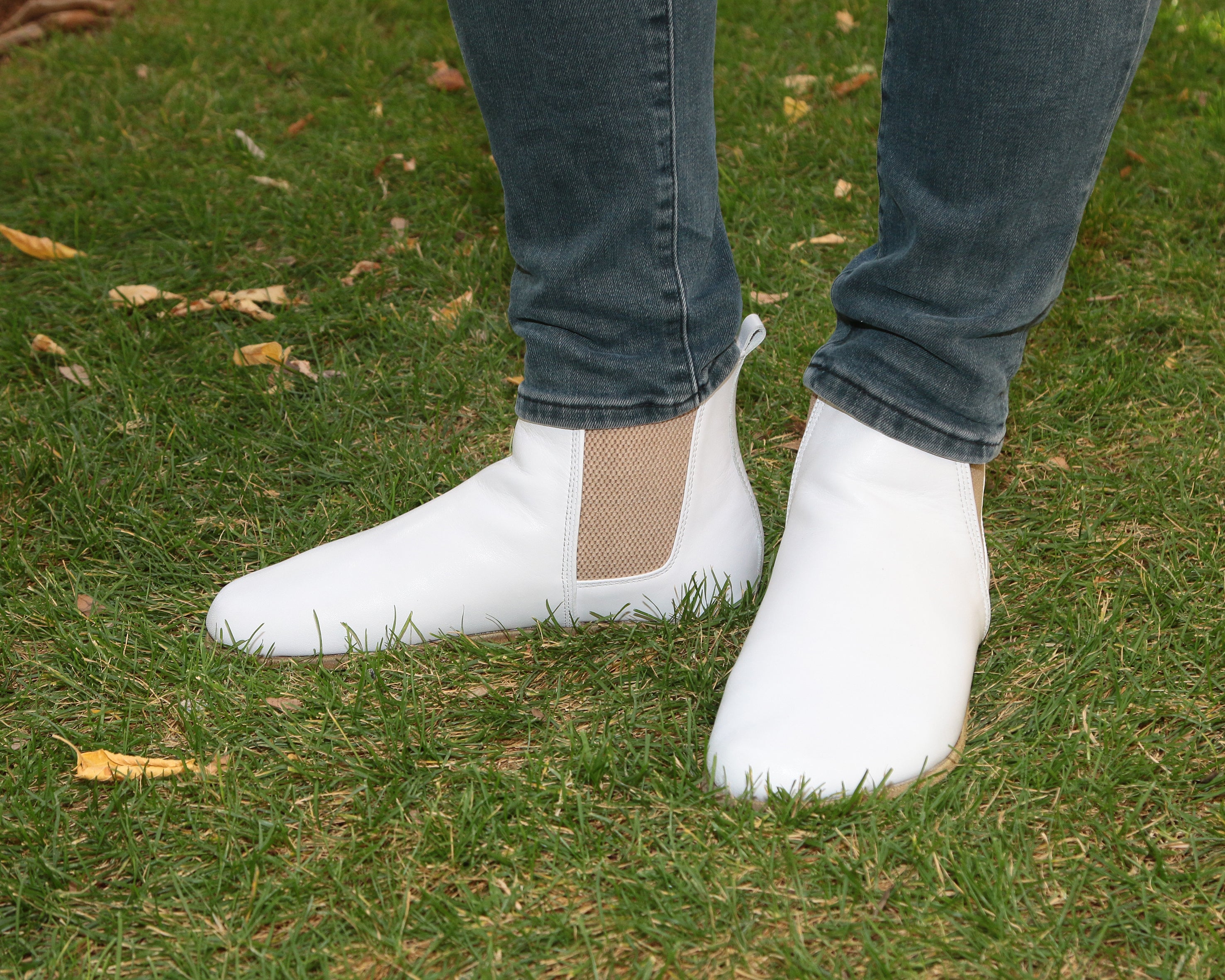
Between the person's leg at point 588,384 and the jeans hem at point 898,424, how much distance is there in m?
0.15

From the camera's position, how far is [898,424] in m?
1.13

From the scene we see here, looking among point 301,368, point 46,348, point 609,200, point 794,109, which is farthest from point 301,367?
point 794,109

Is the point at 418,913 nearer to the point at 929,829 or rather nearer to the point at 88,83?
the point at 929,829

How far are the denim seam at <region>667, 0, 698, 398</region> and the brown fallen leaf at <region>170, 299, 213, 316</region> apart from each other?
1.36 meters

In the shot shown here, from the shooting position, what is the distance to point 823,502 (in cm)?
117

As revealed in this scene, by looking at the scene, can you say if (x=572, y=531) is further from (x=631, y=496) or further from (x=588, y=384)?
(x=588, y=384)

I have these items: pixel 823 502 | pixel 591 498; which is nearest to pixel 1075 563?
pixel 823 502

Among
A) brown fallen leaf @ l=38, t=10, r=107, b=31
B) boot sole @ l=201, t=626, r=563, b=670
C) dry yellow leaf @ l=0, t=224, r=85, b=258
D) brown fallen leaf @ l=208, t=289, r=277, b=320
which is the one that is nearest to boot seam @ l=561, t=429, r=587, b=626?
boot sole @ l=201, t=626, r=563, b=670

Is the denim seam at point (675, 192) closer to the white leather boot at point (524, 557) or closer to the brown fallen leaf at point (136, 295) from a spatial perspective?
the white leather boot at point (524, 557)

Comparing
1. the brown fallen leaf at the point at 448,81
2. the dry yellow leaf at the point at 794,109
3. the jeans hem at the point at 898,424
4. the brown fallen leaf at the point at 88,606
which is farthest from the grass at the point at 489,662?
the brown fallen leaf at the point at 448,81

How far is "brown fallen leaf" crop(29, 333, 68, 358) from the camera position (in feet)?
6.55

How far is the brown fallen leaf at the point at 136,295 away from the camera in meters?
2.13

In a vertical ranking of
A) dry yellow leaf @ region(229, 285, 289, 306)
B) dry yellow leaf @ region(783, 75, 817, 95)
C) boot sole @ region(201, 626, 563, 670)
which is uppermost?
dry yellow leaf @ region(783, 75, 817, 95)

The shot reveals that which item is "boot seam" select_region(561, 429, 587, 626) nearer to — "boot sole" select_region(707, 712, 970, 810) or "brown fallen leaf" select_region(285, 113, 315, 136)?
"boot sole" select_region(707, 712, 970, 810)
